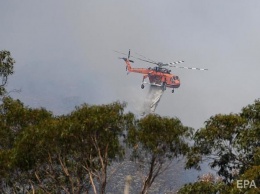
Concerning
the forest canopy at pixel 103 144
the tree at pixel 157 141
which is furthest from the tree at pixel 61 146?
the tree at pixel 157 141

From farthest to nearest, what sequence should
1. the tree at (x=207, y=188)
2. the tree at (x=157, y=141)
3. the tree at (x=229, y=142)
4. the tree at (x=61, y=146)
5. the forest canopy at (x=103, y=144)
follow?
the tree at (x=61, y=146) → the tree at (x=157, y=141) → the forest canopy at (x=103, y=144) → the tree at (x=229, y=142) → the tree at (x=207, y=188)

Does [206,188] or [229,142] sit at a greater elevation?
[229,142]

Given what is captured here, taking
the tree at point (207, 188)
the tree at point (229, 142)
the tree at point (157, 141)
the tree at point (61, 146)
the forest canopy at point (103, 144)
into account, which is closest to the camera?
the tree at point (207, 188)

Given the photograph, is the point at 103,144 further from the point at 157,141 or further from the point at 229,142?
the point at 229,142

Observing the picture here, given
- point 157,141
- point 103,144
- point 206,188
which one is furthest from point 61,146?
point 206,188

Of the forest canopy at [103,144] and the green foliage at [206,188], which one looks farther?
the forest canopy at [103,144]

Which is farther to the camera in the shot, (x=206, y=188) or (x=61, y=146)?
(x=61, y=146)

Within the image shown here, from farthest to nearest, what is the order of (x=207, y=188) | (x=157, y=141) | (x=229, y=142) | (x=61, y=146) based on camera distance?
(x=61, y=146)
(x=157, y=141)
(x=229, y=142)
(x=207, y=188)

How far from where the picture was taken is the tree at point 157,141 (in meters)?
31.5

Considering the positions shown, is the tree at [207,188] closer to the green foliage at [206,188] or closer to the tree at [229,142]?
the green foliage at [206,188]

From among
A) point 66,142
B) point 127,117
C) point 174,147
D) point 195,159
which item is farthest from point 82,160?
point 195,159

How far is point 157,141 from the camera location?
3186 cm

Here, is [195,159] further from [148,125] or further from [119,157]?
[119,157]

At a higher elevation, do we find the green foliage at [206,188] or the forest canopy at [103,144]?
the forest canopy at [103,144]
